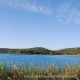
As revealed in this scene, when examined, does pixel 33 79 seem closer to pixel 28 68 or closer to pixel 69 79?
pixel 69 79

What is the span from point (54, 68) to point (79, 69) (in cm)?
111

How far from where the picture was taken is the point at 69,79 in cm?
827

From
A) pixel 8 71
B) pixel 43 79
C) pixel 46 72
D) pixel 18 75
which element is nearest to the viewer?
pixel 18 75

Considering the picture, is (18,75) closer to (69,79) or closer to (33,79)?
(33,79)

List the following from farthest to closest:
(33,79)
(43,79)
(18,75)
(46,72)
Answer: (46,72) → (43,79) → (33,79) → (18,75)

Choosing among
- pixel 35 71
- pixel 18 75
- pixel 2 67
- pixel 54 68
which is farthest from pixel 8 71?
pixel 18 75

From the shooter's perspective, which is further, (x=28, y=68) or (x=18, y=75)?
(x=28, y=68)

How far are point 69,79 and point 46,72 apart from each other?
1691 millimetres

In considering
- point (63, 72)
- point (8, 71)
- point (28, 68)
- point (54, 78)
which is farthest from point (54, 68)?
point (54, 78)

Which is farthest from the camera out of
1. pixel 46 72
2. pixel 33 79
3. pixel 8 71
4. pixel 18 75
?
pixel 46 72

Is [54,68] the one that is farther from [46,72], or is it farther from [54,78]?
[54,78]

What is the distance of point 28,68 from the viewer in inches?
377

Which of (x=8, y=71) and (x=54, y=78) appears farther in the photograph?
(x=8, y=71)

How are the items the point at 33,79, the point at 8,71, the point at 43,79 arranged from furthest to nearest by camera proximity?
the point at 8,71, the point at 43,79, the point at 33,79
